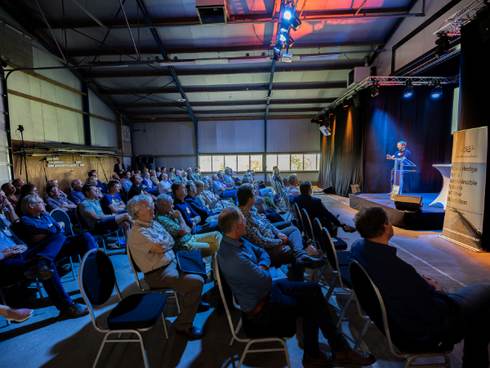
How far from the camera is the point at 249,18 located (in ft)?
21.2

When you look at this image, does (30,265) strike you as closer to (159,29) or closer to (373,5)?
(159,29)

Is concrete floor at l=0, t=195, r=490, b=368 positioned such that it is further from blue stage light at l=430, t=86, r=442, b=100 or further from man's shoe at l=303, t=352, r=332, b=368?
blue stage light at l=430, t=86, r=442, b=100

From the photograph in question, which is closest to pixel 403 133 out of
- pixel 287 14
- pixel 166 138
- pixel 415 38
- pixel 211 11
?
pixel 415 38

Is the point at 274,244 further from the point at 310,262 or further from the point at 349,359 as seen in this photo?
the point at 349,359

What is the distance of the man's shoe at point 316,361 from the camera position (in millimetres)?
1651

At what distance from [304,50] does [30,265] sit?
950 cm

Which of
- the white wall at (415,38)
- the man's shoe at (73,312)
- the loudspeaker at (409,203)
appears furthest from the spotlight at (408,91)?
the man's shoe at (73,312)

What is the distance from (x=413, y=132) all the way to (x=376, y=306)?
8.67 m

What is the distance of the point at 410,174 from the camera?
828 cm

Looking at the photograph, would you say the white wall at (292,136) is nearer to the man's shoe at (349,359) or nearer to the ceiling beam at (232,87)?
the ceiling beam at (232,87)

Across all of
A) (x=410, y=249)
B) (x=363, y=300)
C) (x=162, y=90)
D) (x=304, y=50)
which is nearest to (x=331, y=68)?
(x=304, y=50)

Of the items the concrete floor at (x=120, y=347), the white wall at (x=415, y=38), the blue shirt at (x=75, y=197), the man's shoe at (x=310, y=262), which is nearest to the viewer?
the concrete floor at (x=120, y=347)

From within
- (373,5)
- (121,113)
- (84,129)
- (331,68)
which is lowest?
(84,129)

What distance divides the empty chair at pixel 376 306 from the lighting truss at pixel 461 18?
185 inches
